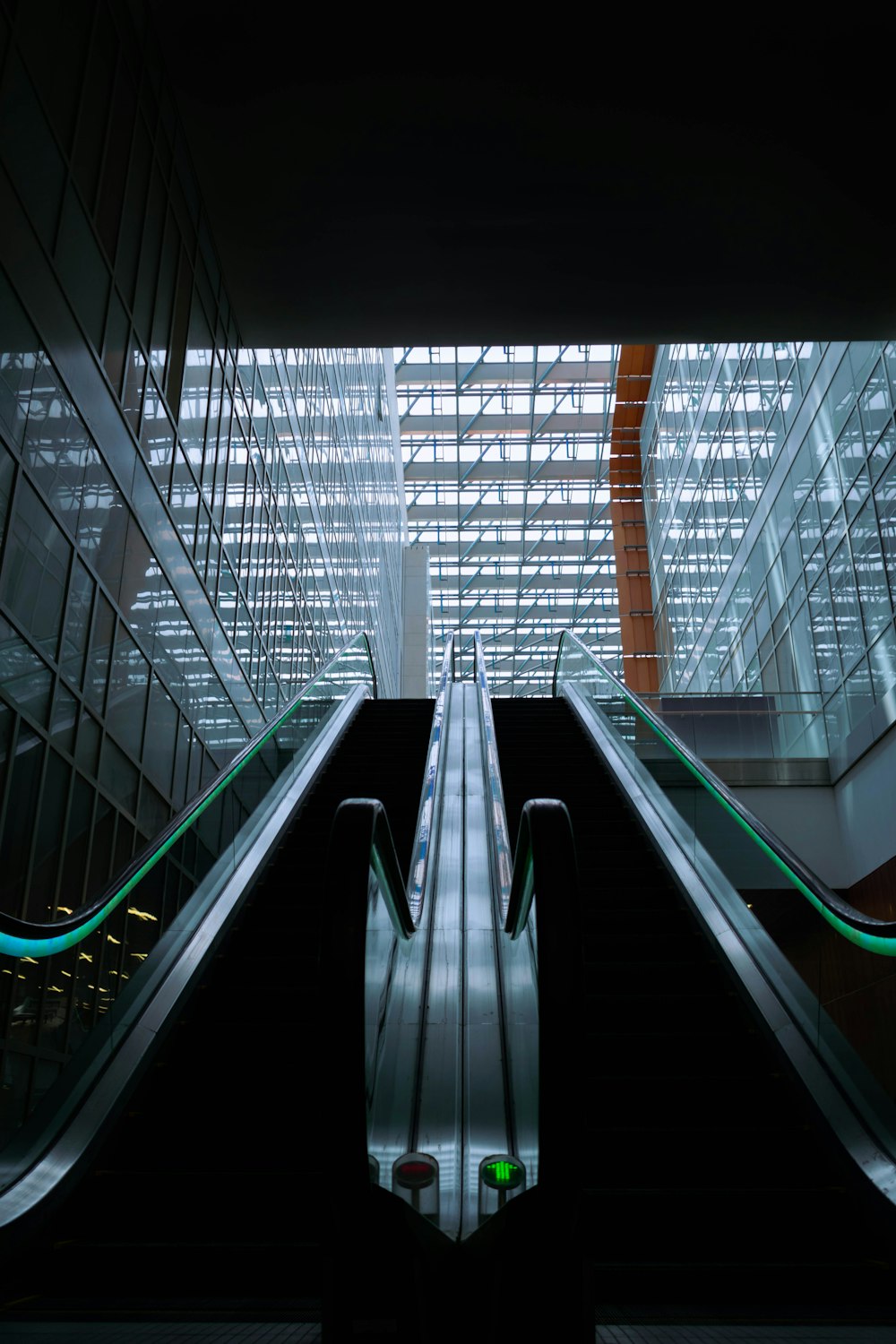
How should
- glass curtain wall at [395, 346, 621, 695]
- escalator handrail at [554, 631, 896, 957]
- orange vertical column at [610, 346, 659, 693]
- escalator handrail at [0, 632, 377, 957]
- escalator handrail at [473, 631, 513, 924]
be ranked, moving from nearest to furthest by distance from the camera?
1. escalator handrail at [0, 632, 377, 957]
2. escalator handrail at [554, 631, 896, 957]
3. escalator handrail at [473, 631, 513, 924]
4. glass curtain wall at [395, 346, 621, 695]
5. orange vertical column at [610, 346, 659, 693]

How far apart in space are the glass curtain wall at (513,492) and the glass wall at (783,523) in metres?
4.08

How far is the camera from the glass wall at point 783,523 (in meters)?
14.3

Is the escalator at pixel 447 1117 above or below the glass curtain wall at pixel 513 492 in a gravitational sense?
below

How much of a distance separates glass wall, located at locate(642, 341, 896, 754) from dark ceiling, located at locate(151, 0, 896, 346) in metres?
3.14

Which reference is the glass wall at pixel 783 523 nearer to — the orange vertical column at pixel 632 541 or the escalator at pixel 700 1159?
the orange vertical column at pixel 632 541

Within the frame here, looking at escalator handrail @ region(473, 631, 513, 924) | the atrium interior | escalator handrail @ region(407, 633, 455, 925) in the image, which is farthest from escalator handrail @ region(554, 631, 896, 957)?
escalator handrail @ region(407, 633, 455, 925)

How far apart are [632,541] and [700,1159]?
32403mm

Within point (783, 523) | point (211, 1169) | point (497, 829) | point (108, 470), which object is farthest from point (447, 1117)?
point (783, 523)

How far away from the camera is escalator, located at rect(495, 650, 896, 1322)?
3217 millimetres

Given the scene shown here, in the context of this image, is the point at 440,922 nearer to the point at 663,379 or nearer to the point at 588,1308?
the point at 588,1308

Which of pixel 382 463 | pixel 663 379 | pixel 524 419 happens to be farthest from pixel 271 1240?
pixel 524 419

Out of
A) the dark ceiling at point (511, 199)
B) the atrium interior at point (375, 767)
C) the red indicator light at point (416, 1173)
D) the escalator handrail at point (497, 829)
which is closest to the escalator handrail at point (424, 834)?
the atrium interior at point (375, 767)

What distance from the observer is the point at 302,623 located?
16.5 metres

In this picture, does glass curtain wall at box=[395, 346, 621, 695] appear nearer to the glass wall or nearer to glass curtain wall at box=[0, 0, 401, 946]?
the glass wall
